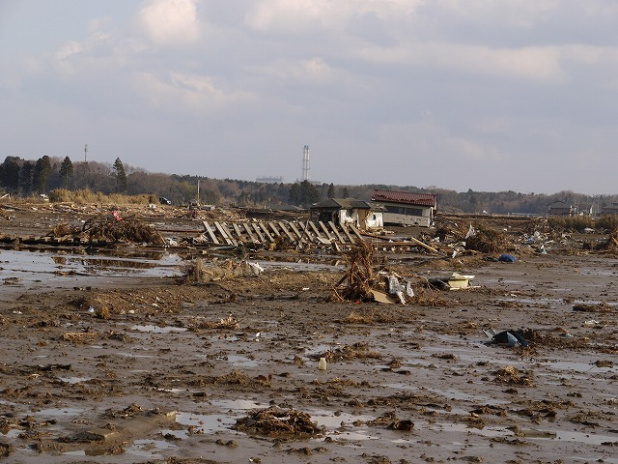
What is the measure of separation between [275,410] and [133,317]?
7.16m

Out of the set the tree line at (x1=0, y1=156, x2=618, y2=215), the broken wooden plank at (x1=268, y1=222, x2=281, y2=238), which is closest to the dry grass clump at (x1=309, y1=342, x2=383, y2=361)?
the broken wooden plank at (x1=268, y1=222, x2=281, y2=238)

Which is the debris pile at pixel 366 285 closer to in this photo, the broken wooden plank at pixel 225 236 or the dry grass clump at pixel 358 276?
the dry grass clump at pixel 358 276

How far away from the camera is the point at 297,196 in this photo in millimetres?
131750

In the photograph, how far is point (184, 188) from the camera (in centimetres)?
13950

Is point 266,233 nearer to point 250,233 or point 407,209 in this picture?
point 250,233

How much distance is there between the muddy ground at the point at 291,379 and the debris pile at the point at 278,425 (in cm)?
2

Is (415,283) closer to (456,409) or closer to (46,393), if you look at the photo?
(456,409)

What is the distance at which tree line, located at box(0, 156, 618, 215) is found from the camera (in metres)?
103

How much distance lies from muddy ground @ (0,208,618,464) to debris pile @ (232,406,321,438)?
0.02 m

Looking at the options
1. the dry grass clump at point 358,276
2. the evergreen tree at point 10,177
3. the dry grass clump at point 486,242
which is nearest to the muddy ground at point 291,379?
the dry grass clump at point 358,276

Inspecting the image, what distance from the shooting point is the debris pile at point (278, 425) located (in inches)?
311

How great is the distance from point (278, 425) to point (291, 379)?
2.54m

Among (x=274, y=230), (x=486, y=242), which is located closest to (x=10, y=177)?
(x=274, y=230)

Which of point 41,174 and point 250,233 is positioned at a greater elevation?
point 41,174
